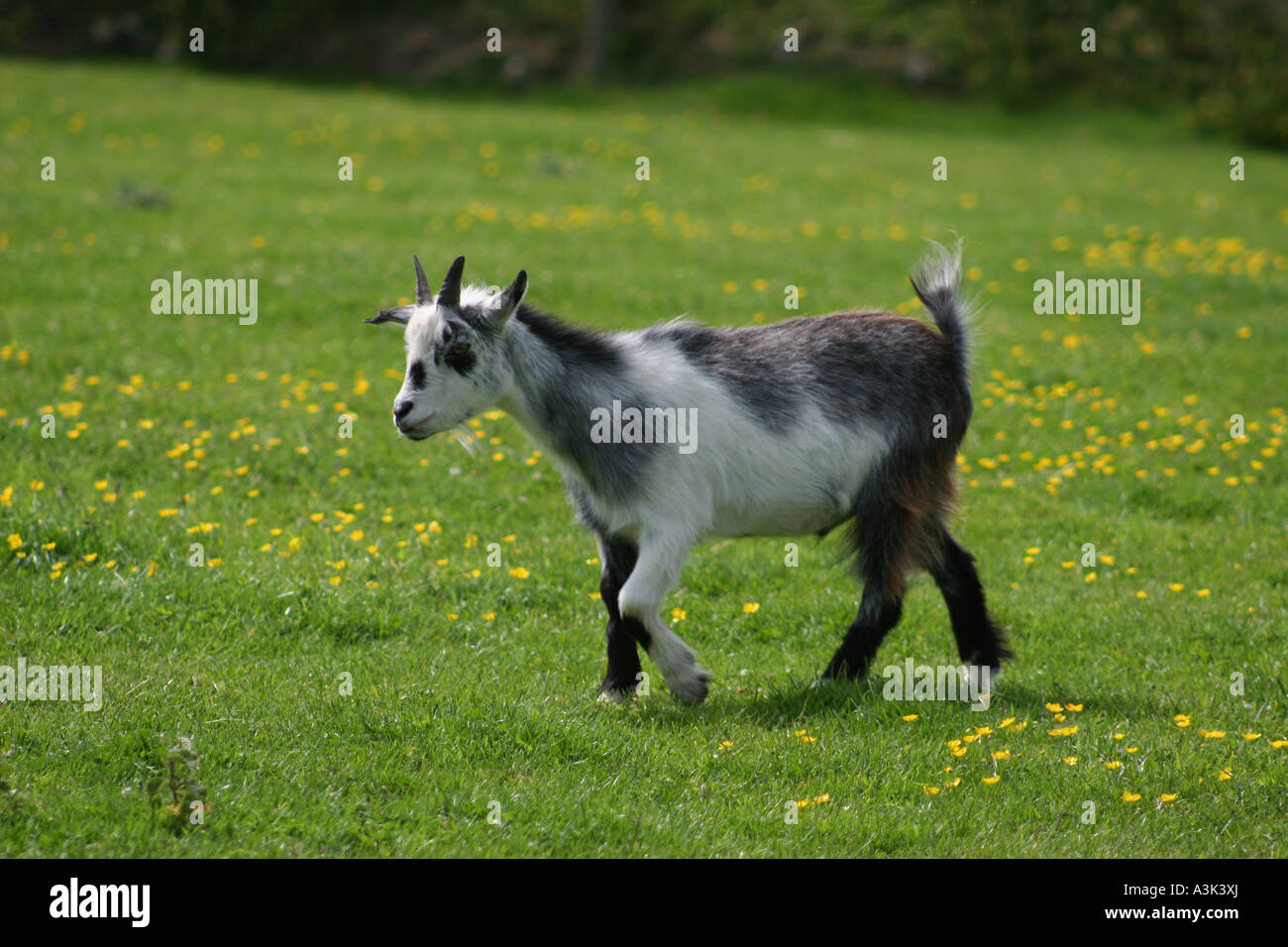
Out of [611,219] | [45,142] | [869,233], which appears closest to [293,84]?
[45,142]

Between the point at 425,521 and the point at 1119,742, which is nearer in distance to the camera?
the point at 1119,742

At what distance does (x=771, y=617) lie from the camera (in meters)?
7.90

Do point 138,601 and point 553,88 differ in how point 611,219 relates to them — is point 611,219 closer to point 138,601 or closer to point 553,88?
point 138,601

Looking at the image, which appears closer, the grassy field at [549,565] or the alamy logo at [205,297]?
the grassy field at [549,565]

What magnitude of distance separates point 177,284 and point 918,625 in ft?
28.9

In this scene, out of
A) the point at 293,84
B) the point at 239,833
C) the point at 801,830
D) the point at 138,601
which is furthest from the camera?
the point at 293,84

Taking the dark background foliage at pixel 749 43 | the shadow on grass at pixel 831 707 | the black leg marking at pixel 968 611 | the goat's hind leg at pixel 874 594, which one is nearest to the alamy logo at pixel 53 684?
the shadow on grass at pixel 831 707

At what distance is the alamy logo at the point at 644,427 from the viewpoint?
6445 mm

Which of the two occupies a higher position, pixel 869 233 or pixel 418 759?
pixel 869 233

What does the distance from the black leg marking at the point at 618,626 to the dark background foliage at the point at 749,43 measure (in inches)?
940

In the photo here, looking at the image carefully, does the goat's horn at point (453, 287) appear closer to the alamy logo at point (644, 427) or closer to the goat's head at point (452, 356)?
the goat's head at point (452, 356)

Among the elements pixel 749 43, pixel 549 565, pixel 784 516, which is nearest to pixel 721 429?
pixel 784 516

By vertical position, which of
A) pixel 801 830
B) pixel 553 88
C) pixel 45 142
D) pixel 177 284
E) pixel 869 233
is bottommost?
pixel 801 830

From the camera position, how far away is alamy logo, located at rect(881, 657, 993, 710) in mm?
6770
